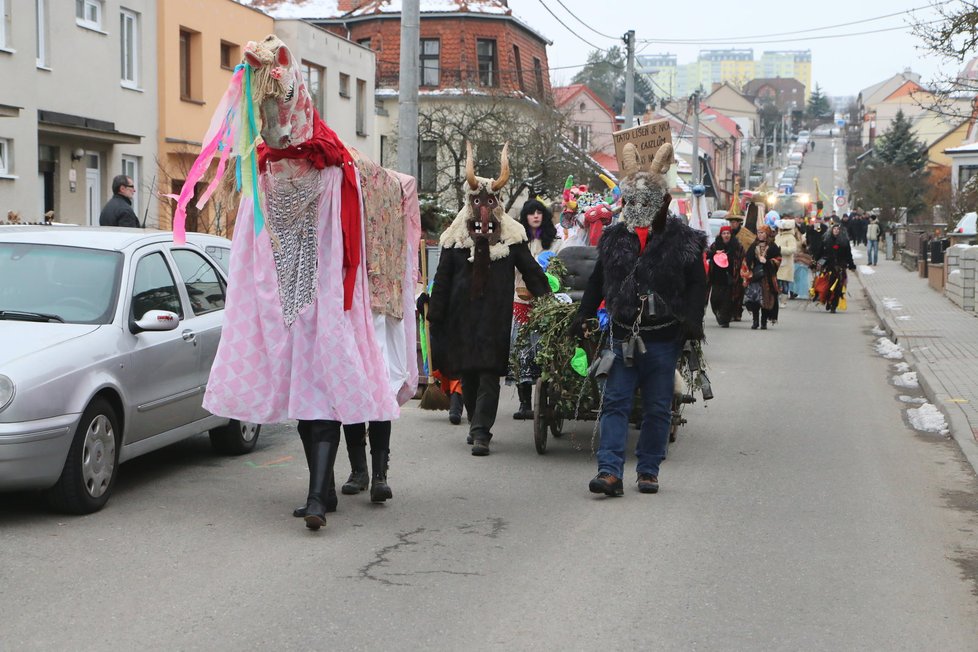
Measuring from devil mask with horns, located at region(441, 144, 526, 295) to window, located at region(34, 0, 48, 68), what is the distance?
17530 millimetres

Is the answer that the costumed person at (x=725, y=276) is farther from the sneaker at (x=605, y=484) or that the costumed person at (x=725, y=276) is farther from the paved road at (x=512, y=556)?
the sneaker at (x=605, y=484)

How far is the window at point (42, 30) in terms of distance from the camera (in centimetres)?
2461

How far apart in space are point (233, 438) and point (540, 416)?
2.08 metres

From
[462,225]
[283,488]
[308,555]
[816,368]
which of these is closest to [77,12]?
[816,368]

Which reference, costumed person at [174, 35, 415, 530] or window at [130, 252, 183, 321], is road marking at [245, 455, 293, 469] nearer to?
window at [130, 252, 183, 321]

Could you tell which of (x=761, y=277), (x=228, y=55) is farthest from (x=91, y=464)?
(x=228, y=55)

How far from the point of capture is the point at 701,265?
7879mm

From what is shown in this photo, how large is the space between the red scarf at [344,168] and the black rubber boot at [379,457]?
89 centimetres

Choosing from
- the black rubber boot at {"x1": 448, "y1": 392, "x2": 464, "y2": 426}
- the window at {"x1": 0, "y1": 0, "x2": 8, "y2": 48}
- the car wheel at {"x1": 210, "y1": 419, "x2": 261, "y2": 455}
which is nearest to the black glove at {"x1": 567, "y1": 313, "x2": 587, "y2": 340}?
the car wheel at {"x1": 210, "y1": 419, "x2": 261, "y2": 455}

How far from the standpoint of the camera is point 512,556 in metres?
6.26

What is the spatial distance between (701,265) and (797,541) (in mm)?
1880

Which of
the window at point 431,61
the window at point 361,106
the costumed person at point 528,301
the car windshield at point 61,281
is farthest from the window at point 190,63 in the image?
the car windshield at point 61,281

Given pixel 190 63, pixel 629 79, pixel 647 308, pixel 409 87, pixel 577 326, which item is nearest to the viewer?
pixel 647 308

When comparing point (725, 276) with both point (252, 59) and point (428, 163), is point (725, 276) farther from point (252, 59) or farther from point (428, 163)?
point (428, 163)
